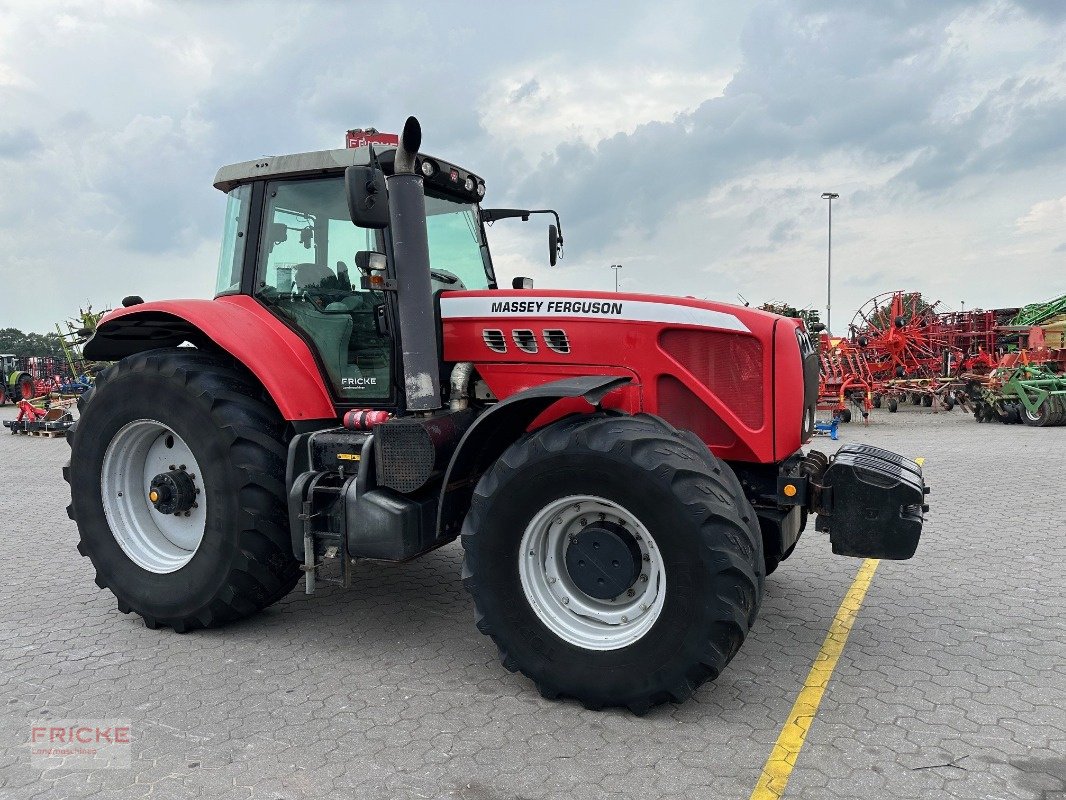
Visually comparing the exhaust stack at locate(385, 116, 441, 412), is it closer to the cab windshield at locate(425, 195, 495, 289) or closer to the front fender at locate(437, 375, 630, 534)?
the front fender at locate(437, 375, 630, 534)

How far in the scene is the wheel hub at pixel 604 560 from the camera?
11.5ft

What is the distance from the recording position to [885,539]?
11.9 feet

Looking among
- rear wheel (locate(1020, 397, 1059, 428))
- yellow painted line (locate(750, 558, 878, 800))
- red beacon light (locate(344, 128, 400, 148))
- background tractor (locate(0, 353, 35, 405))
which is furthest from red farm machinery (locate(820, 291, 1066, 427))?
background tractor (locate(0, 353, 35, 405))

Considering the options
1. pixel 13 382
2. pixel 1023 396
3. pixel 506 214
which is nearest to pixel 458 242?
pixel 506 214

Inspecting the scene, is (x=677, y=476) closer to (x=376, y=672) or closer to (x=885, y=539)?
(x=885, y=539)

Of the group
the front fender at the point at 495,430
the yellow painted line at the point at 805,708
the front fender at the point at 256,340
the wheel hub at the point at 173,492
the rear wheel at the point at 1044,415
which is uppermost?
the front fender at the point at 256,340

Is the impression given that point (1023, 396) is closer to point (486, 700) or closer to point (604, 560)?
point (604, 560)

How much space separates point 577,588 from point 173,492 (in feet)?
8.20

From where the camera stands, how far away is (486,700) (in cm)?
357

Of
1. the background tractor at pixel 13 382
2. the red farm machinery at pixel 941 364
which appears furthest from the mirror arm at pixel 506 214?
the background tractor at pixel 13 382

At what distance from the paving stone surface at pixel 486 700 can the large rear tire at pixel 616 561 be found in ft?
0.85

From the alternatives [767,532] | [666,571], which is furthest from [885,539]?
[666,571]

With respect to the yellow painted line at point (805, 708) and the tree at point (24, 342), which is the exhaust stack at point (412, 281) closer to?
the yellow painted line at point (805, 708)

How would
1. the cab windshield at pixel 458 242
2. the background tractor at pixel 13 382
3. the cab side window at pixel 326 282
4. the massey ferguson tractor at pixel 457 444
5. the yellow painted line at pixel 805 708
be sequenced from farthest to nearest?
the background tractor at pixel 13 382
the cab windshield at pixel 458 242
the cab side window at pixel 326 282
the massey ferguson tractor at pixel 457 444
the yellow painted line at pixel 805 708
